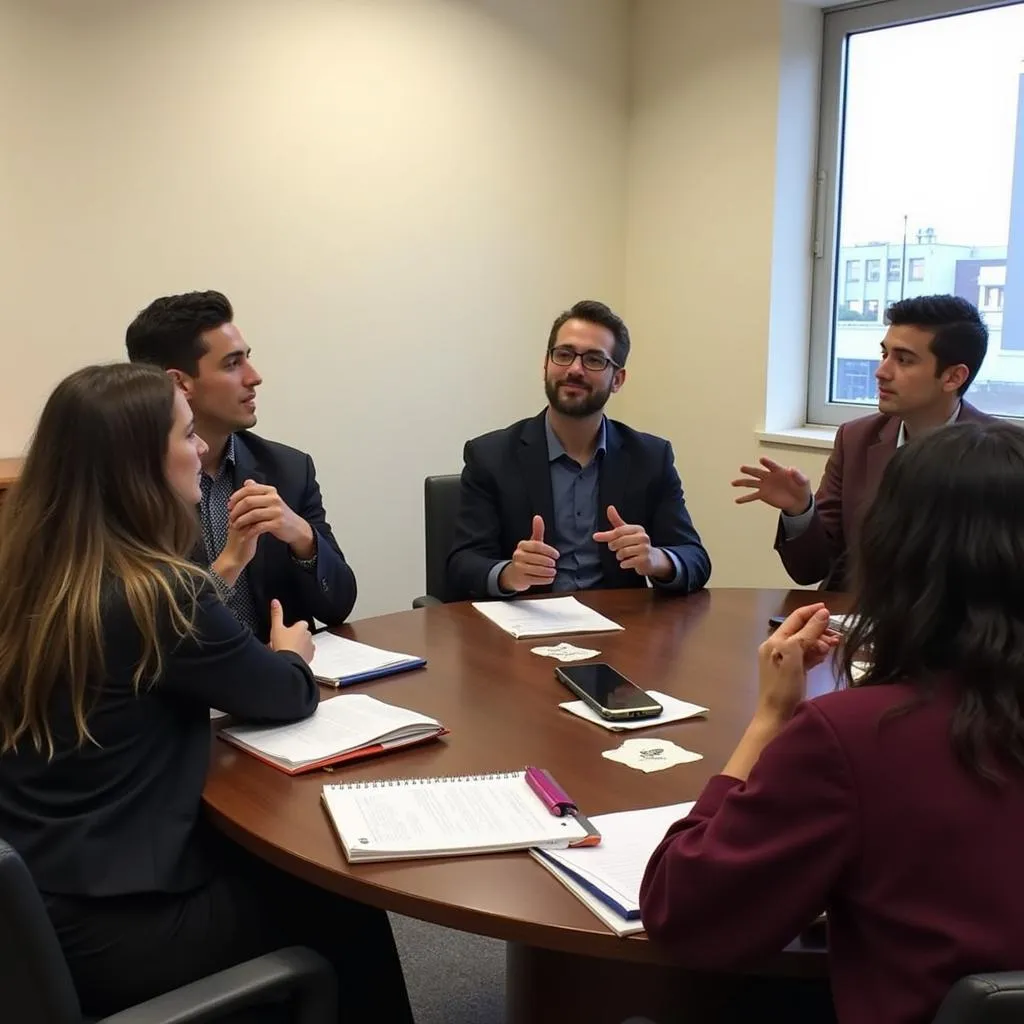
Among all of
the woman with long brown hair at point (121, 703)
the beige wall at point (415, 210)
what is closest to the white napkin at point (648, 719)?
the woman with long brown hair at point (121, 703)

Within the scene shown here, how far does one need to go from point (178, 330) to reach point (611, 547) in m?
1.11

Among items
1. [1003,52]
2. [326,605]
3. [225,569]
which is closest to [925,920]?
[225,569]

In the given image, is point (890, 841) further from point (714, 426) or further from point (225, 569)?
point (714, 426)

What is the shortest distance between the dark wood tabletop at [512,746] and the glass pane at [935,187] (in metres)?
1.71

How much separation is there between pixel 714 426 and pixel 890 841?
348 centimetres

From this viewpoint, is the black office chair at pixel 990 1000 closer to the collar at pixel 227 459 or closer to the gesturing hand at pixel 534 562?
the gesturing hand at pixel 534 562

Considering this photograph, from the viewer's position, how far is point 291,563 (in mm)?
2412

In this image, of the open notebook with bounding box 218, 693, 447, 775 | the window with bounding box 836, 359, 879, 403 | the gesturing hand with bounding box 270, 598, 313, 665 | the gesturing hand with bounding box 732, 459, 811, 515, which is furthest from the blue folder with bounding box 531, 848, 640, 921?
the window with bounding box 836, 359, 879, 403

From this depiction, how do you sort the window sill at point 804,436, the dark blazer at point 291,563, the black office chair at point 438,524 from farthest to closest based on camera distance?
the window sill at point 804,436, the black office chair at point 438,524, the dark blazer at point 291,563

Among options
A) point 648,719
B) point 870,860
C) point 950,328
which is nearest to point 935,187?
point 950,328

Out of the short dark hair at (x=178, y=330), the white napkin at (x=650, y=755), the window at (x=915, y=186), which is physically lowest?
the white napkin at (x=650, y=755)

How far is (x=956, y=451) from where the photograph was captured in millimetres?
1043

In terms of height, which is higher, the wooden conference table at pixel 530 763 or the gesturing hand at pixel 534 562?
the gesturing hand at pixel 534 562

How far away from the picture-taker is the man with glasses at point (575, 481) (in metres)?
2.82
